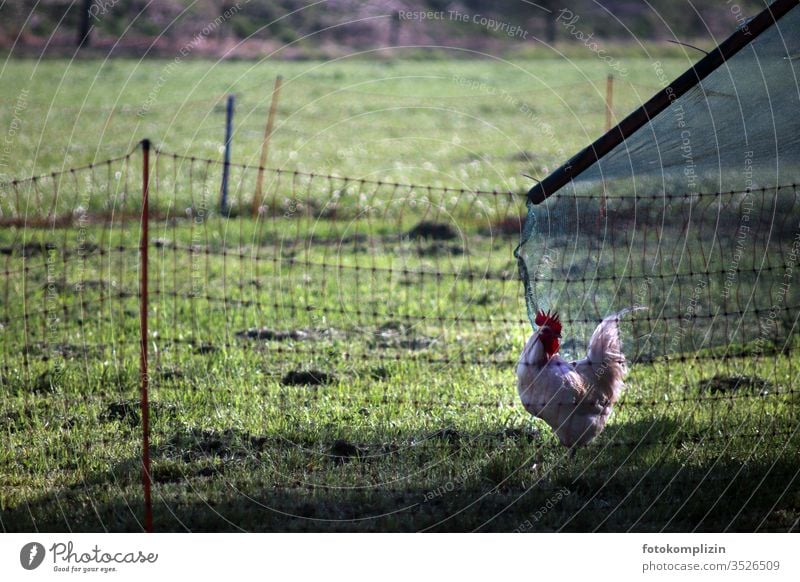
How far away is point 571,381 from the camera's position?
6258 mm

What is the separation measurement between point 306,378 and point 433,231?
18.6 feet

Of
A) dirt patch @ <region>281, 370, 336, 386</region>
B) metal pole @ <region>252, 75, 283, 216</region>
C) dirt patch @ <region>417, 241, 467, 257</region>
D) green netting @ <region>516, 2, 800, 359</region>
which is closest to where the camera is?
green netting @ <region>516, 2, 800, 359</region>

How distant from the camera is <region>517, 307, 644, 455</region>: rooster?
6.21 meters

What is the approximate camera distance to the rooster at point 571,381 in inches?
245

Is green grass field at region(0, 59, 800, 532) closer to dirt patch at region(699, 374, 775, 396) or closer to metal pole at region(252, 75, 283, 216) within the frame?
dirt patch at region(699, 374, 775, 396)

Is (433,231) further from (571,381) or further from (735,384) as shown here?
(571,381)

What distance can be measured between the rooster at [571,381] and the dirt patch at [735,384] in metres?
1.54

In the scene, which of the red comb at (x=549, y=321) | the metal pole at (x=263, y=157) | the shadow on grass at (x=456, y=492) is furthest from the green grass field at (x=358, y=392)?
the red comb at (x=549, y=321)

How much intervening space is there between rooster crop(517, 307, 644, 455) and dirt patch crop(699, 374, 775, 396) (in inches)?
60.7

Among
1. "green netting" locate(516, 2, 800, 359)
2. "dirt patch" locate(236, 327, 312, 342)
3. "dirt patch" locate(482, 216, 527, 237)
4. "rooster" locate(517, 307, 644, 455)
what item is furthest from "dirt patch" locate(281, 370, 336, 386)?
"dirt patch" locate(482, 216, 527, 237)

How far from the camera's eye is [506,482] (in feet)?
20.3

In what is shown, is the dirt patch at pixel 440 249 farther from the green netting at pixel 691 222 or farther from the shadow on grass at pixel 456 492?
the shadow on grass at pixel 456 492

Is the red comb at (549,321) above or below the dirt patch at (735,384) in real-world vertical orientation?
above
